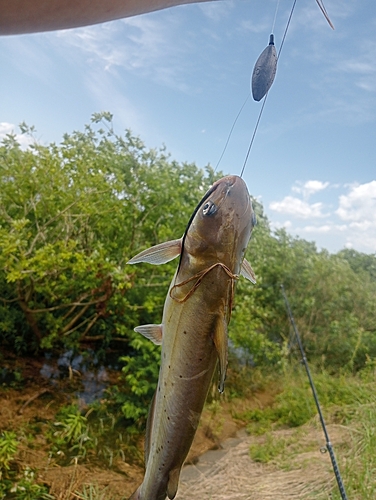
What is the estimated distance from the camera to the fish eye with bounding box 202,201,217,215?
78 centimetres

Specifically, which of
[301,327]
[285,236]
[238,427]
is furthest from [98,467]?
[285,236]

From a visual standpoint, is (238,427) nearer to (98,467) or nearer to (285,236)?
(98,467)

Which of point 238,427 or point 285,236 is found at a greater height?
point 285,236

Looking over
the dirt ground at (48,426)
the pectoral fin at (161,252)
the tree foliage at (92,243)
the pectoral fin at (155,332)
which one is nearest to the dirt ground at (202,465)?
the dirt ground at (48,426)

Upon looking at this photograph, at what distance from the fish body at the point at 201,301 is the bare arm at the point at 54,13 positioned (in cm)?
32

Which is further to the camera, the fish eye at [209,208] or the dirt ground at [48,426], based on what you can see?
the dirt ground at [48,426]

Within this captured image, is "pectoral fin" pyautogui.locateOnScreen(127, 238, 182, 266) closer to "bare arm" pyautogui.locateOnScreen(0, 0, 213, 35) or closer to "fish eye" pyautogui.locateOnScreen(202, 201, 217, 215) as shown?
"fish eye" pyautogui.locateOnScreen(202, 201, 217, 215)

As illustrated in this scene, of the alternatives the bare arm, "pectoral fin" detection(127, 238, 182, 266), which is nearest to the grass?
"pectoral fin" detection(127, 238, 182, 266)

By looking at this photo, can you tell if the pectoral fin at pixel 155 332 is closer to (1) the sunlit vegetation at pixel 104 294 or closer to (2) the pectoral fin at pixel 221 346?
(2) the pectoral fin at pixel 221 346

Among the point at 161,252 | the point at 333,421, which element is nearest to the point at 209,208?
the point at 161,252

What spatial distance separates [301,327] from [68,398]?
4288 mm

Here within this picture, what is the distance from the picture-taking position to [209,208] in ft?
2.58

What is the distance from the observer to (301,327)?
7.53 meters

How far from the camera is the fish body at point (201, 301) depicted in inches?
30.6
